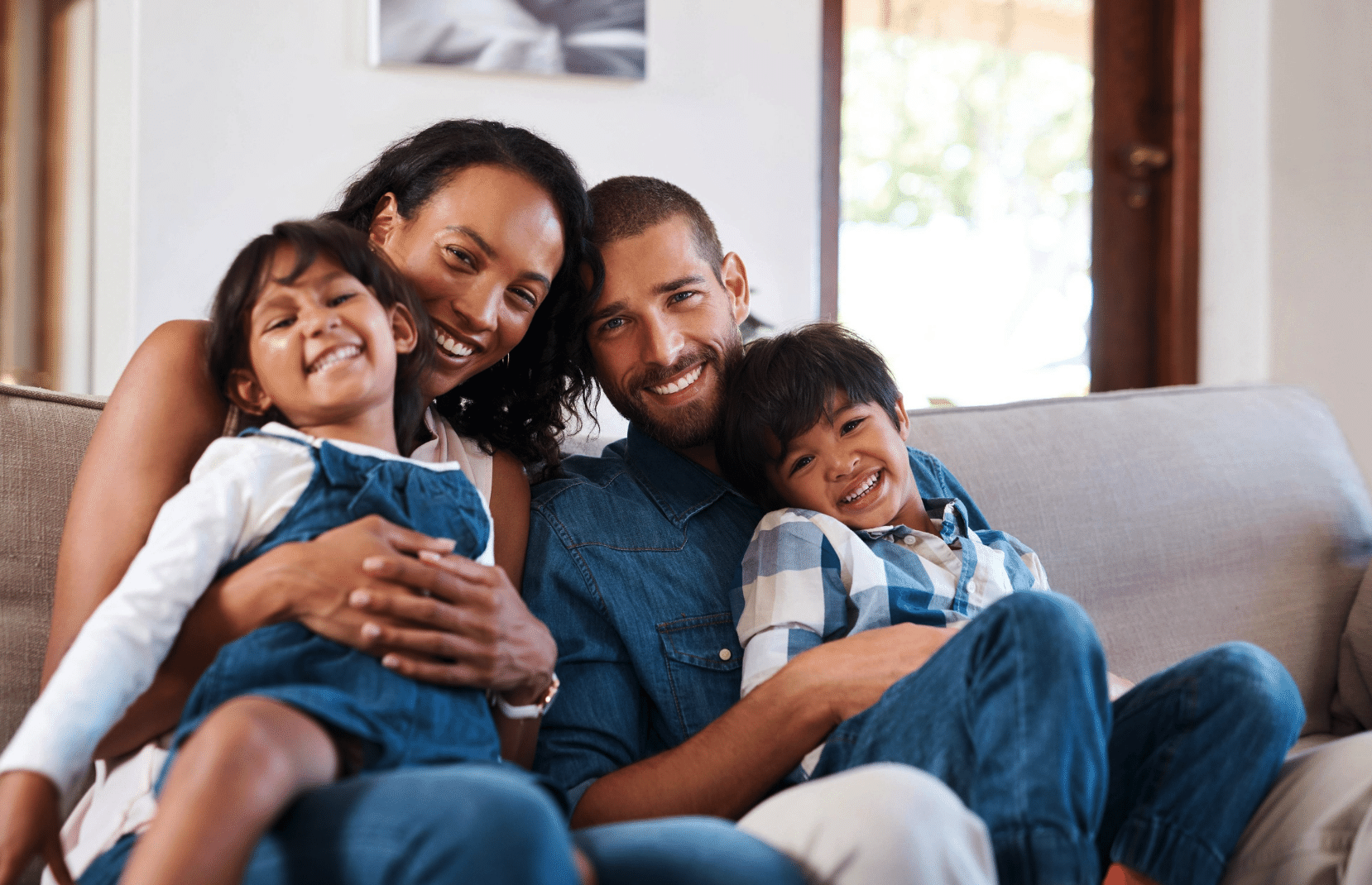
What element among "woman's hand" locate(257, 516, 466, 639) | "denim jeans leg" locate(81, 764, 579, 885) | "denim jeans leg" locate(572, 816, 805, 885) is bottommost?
"denim jeans leg" locate(572, 816, 805, 885)

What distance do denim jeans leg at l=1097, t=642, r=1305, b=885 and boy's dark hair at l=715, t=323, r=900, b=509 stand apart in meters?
0.51

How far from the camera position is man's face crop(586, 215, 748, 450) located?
1.46m

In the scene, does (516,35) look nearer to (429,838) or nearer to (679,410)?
(679,410)

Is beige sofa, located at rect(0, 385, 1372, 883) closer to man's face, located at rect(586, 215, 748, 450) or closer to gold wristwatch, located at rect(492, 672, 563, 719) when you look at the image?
man's face, located at rect(586, 215, 748, 450)

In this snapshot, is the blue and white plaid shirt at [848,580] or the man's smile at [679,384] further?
the man's smile at [679,384]

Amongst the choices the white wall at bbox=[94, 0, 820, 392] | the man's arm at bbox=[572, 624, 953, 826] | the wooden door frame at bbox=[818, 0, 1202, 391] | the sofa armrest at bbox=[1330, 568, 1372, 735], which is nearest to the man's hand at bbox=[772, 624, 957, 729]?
the man's arm at bbox=[572, 624, 953, 826]

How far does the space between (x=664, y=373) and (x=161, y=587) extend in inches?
28.4

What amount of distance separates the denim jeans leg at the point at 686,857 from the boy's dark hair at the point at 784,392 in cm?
62

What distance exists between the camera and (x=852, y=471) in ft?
4.49

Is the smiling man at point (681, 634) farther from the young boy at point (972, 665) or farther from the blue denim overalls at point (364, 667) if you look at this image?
the blue denim overalls at point (364, 667)

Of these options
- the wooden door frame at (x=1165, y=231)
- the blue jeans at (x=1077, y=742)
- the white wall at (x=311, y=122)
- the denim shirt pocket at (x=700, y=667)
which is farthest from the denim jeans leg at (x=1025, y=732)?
the wooden door frame at (x=1165, y=231)

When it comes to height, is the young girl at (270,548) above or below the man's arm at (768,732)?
above

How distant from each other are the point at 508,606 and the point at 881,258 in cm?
247

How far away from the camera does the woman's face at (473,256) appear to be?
1246mm
